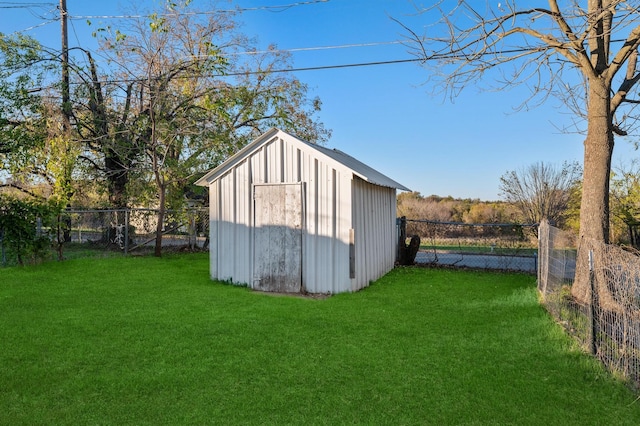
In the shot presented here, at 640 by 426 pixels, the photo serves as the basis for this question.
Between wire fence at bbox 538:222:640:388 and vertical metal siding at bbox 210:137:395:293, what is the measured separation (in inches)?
134

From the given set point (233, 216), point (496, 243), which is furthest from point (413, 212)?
point (233, 216)

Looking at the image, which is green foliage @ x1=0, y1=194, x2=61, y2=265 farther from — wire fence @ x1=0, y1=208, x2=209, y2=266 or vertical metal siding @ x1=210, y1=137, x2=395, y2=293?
vertical metal siding @ x1=210, y1=137, x2=395, y2=293

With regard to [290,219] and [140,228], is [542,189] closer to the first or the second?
[290,219]

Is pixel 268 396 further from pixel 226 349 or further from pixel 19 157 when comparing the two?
pixel 19 157

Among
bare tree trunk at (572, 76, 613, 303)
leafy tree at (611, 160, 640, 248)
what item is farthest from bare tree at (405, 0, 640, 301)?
leafy tree at (611, 160, 640, 248)

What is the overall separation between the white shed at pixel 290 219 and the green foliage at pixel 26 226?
16.4ft

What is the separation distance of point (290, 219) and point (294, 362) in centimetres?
420

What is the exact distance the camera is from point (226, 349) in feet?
14.9

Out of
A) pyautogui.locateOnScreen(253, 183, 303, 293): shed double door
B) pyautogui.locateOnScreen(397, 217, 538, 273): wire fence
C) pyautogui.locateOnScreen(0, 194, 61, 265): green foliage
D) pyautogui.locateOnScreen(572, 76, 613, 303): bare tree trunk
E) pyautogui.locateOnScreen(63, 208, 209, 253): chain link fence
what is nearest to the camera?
pyautogui.locateOnScreen(572, 76, 613, 303): bare tree trunk

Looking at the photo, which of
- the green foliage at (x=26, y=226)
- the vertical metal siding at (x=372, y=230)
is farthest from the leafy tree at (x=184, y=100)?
the vertical metal siding at (x=372, y=230)

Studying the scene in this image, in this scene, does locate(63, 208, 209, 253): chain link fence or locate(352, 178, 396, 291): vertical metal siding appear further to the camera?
locate(63, 208, 209, 253): chain link fence

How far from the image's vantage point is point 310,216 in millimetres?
7957

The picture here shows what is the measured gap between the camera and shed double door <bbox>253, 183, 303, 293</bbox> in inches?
316

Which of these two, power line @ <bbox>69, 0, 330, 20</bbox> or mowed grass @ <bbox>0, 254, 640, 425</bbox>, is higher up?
power line @ <bbox>69, 0, 330, 20</bbox>
